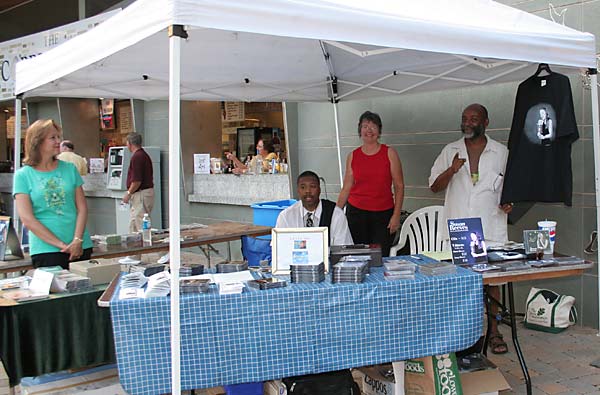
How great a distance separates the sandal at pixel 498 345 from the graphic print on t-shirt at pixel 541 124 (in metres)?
1.43

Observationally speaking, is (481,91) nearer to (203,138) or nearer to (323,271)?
(323,271)

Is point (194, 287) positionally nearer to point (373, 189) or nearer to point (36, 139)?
point (36, 139)

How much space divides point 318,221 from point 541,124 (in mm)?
1630

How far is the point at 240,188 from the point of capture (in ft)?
26.9

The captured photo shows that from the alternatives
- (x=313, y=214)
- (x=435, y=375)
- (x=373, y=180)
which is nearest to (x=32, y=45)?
(x=373, y=180)

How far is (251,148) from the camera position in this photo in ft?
29.1

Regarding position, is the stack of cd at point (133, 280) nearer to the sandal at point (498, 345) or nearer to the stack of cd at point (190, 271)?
the stack of cd at point (190, 271)

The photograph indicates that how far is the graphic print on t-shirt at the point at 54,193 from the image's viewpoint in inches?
149

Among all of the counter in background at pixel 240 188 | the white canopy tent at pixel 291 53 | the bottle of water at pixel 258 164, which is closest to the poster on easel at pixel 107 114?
the counter in background at pixel 240 188

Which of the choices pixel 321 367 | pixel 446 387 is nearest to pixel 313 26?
pixel 321 367

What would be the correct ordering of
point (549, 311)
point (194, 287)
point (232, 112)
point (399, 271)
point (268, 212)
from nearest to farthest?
point (194, 287) < point (399, 271) < point (549, 311) < point (268, 212) < point (232, 112)

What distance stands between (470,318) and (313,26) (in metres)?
1.65

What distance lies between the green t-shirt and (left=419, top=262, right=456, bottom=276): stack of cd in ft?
7.30

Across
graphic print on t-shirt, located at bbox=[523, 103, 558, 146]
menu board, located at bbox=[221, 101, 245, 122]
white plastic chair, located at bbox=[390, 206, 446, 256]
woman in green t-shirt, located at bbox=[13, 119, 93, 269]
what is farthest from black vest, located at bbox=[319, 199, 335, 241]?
menu board, located at bbox=[221, 101, 245, 122]
